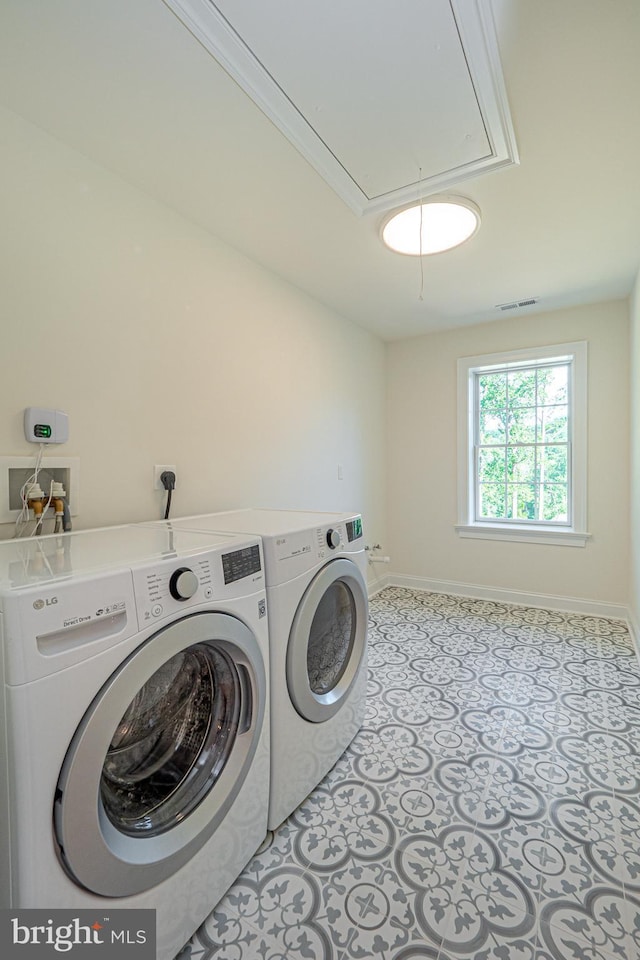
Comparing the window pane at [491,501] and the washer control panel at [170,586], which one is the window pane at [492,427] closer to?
the window pane at [491,501]

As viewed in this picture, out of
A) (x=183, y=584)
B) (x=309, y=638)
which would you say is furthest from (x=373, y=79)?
(x=309, y=638)

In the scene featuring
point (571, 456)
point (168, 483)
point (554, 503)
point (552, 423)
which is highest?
point (552, 423)

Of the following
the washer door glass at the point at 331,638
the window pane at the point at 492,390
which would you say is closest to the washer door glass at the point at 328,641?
the washer door glass at the point at 331,638

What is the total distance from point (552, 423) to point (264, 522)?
282cm

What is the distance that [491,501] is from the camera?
12.2ft

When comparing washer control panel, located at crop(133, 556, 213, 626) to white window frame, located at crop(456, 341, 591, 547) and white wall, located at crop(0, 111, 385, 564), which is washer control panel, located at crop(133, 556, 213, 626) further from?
white window frame, located at crop(456, 341, 591, 547)

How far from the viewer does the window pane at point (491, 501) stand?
12.0ft

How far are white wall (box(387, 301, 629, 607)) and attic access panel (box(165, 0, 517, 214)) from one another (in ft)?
6.57

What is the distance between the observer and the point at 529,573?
343 cm

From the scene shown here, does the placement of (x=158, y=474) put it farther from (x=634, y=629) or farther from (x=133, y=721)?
(x=634, y=629)

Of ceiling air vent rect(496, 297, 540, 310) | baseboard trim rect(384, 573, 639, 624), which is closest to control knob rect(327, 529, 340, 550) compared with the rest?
baseboard trim rect(384, 573, 639, 624)

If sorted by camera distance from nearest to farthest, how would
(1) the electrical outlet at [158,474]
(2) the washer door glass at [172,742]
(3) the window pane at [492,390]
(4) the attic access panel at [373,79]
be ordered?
(2) the washer door glass at [172,742] < (4) the attic access panel at [373,79] < (1) the electrical outlet at [158,474] < (3) the window pane at [492,390]

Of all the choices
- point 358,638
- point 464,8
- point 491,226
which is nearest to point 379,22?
point 464,8

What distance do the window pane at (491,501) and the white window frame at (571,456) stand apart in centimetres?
5
